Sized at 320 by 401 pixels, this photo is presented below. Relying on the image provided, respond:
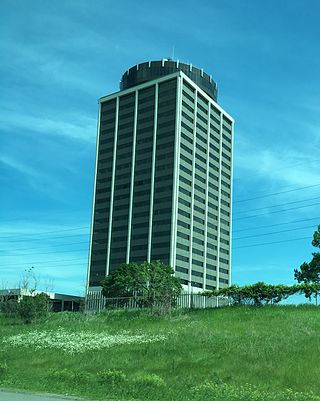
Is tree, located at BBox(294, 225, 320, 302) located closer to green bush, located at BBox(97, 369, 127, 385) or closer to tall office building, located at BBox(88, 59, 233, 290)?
green bush, located at BBox(97, 369, 127, 385)

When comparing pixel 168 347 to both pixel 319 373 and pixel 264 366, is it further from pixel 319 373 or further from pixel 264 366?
pixel 319 373

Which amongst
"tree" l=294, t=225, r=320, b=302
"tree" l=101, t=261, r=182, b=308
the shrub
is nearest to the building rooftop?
"tree" l=101, t=261, r=182, b=308

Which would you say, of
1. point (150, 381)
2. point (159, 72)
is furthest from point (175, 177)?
point (150, 381)

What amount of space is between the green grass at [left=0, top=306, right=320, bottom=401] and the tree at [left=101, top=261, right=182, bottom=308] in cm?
411

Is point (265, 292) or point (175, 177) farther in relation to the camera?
point (175, 177)

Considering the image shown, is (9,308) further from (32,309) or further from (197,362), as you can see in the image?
(197,362)

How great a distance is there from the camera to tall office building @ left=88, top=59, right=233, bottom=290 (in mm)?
146875

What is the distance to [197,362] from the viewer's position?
2073cm

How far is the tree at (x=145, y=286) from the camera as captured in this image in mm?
36906

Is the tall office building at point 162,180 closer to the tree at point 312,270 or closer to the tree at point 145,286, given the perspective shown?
the tree at point 145,286

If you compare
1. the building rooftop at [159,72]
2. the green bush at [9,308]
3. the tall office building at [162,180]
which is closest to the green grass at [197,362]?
the green bush at [9,308]

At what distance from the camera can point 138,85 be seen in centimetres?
16288

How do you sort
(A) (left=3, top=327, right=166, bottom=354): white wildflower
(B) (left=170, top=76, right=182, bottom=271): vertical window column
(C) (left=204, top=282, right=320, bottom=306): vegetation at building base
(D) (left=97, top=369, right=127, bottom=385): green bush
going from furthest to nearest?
1. (B) (left=170, top=76, right=182, bottom=271): vertical window column
2. (C) (left=204, top=282, right=320, bottom=306): vegetation at building base
3. (A) (left=3, top=327, right=166, bottom=354): white wildflower
4. (D) (left=97, top=369, right=127, bottom=385): green bush

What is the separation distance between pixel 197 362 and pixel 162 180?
425 ft
